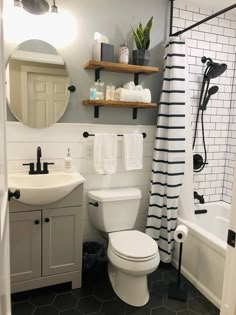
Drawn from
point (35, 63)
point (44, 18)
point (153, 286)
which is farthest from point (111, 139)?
point (153, 286)

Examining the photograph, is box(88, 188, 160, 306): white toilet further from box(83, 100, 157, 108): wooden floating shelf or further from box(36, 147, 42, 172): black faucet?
box(83, 100, 157, 108): wooden floating shelf

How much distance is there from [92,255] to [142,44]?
191 centimetres

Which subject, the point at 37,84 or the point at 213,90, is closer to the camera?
the point at 37,84

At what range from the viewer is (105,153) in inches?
94.2

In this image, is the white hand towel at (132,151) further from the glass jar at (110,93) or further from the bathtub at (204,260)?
the bathtub at (204,260)

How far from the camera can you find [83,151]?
243cm

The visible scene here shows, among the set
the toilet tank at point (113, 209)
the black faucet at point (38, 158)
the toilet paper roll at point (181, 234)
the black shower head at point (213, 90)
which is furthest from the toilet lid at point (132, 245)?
the black shower head at point (213, 90)

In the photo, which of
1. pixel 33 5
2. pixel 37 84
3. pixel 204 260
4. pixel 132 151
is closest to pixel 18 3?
pixel 33 5

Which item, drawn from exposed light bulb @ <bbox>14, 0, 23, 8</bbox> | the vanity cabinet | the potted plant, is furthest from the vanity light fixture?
the vanity cabinet

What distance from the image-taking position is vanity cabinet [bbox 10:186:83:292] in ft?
6.38

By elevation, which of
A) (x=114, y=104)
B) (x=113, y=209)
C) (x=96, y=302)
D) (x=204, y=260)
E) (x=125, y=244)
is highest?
(x=114, y=104)

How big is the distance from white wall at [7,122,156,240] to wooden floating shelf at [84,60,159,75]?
19.9 inches

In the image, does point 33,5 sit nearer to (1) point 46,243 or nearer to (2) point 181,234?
(1) point 46,243

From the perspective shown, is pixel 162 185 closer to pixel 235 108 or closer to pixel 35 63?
pixel 235 108
